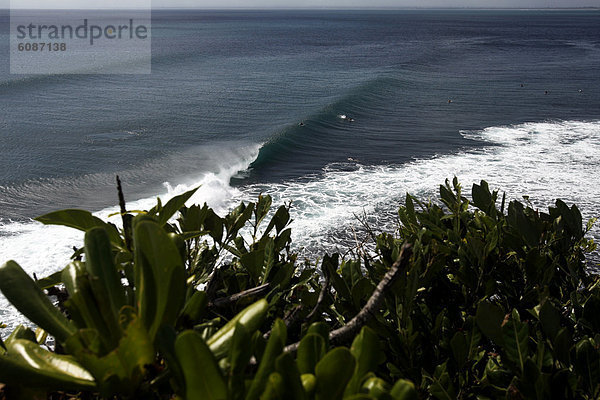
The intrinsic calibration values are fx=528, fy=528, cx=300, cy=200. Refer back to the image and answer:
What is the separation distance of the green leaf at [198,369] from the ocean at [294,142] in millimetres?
7101

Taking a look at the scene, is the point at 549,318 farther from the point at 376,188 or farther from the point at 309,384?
the point at 376,188

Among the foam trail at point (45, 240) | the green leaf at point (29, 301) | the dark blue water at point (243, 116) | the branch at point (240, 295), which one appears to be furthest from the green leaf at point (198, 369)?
the dark blue water at point (243, 116)

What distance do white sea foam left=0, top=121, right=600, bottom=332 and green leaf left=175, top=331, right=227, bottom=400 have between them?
22.6 ft

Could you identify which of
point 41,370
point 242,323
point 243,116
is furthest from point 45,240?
point 243,116

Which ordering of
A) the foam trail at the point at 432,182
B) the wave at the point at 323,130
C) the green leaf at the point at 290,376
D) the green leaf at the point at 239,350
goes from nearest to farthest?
the green leaf at the point at 290,376
the green leaf at the point at 239,350
the foam trail at the point at 432,182
the wave at the point at 323,130

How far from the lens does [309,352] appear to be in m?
0.92

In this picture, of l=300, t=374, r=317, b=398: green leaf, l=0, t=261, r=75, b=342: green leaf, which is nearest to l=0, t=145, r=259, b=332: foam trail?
l=0, t=261, r=75, b=342: green leaf

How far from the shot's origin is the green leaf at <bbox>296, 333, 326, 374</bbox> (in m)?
0.92

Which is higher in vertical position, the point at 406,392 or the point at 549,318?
the point at 406,392

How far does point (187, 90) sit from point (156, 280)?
23.1 metres

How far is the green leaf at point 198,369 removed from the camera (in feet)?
2.61

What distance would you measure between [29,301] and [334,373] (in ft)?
2.12

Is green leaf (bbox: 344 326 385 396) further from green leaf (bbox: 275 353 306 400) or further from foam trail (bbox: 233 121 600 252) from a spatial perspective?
foam trail (bbox: 233 121 600 252)

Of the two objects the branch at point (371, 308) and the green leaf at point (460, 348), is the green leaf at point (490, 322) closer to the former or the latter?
the green leaf at point (460, 348)
